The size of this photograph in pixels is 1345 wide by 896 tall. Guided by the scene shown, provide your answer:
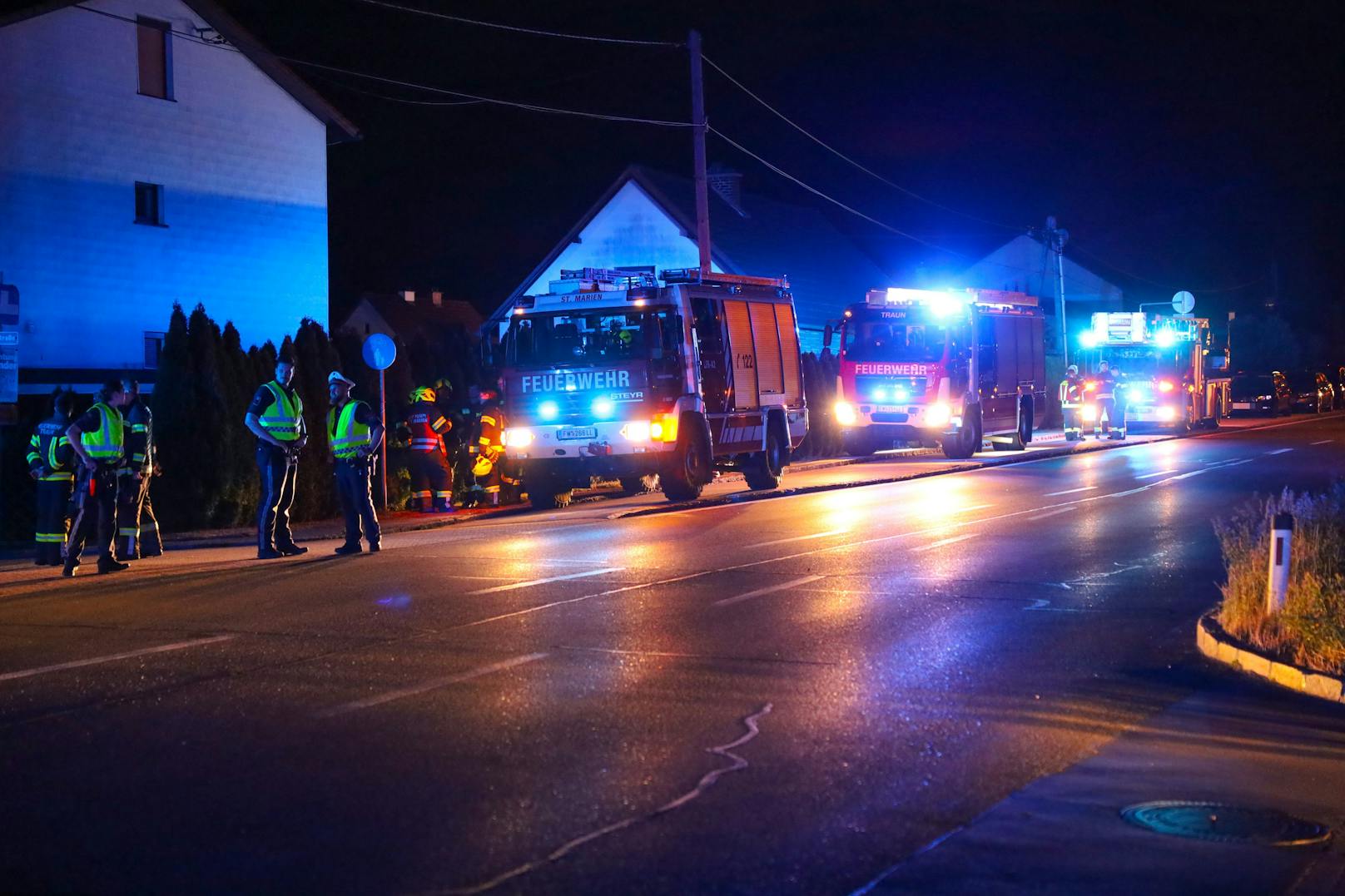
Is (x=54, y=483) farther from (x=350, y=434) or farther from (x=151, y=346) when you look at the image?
(x=151, y=346)

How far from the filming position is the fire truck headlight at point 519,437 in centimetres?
2180

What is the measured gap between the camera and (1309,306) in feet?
327

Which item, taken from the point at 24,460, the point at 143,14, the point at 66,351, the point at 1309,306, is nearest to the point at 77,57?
the point at 143,14

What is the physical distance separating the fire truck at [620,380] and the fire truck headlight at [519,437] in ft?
0.05

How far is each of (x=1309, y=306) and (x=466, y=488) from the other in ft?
293

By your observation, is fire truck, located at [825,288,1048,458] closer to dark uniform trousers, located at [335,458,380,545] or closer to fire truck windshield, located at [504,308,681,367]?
fire truck windshield, located at [504,308,681,367]

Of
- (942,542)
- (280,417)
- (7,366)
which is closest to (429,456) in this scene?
(280,417)

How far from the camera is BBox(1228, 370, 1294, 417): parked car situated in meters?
58.5

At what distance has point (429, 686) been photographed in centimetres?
869

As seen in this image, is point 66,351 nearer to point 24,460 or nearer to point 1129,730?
point 24,460

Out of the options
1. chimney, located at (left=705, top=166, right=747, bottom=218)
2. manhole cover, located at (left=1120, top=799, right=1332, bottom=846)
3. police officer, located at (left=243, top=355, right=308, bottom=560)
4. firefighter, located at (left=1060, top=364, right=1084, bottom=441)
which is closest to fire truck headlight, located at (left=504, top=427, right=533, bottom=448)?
police officer, located at (left=243, top=355, right=308, bottom=560)

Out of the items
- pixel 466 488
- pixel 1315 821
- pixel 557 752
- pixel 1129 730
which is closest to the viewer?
pixel 1315 821

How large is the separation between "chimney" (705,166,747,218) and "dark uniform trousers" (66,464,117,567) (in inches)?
1603

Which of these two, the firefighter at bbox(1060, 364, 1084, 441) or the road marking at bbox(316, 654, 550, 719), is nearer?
the road marking at bbox(316, 654, 550, 719)
